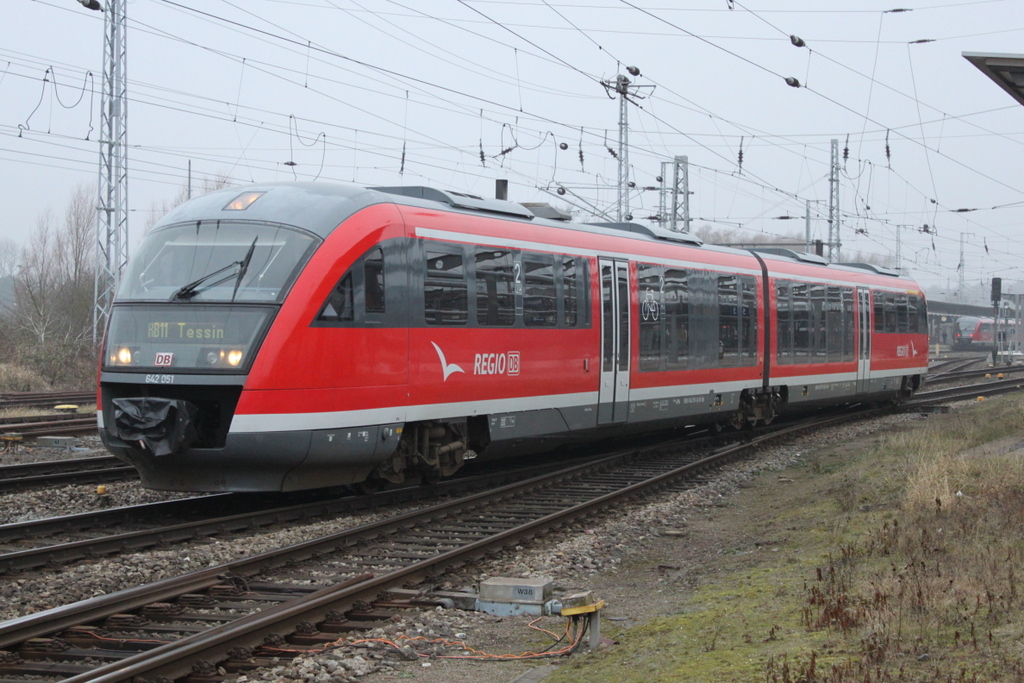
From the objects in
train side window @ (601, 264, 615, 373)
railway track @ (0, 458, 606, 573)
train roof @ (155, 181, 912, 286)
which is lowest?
railway track @ (0, 458, 606, 573)

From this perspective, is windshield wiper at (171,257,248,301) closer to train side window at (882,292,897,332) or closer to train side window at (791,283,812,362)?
train side window at (791,283,812,362)

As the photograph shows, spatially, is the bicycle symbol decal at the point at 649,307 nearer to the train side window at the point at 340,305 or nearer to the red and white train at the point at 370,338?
the red and white train at the point at 370,338

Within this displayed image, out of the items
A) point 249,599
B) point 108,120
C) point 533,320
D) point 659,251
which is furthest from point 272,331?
point 108,120

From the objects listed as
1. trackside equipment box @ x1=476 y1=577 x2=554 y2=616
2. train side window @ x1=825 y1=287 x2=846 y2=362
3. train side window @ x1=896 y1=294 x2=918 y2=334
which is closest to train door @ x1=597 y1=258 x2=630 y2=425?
trackside equipment box @ x1=476 y1=577 x2=554 y2=616

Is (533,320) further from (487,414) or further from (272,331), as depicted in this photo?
(272,331)

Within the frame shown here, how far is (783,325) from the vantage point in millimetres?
20391

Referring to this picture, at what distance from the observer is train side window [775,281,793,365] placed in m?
20.2

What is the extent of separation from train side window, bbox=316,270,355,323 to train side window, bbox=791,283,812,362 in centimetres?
1273

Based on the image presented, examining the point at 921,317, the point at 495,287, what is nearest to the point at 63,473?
the point at 495,287

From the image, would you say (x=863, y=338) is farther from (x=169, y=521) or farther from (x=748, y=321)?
(x=169, y=521)

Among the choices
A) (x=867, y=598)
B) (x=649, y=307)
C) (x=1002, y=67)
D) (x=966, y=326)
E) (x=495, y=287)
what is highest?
(x=1002, y=67)

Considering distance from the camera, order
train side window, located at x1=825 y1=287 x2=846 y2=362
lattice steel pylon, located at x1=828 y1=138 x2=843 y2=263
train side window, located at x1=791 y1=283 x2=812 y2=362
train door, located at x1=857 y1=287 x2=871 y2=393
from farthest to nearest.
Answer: lattice steel pylon, located at x1=828 y1=138 x2=843 y2=263 → train door, located at x1=857 y1=287 x2=871 y2=393 → train side window, located at x1=825 y1=287 x2=846 y2=362 → train side window, located at x1=791 y1=283 x2=812 y2=362

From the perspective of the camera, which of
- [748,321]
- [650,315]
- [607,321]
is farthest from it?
[748,321]

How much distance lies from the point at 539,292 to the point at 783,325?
8.73 m
